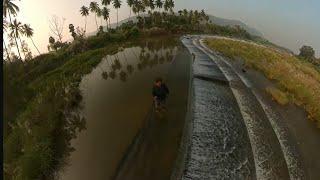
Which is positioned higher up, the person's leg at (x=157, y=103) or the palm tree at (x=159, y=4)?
the palm tree at (x=159, y=4)

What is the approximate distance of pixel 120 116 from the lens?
20.9 m

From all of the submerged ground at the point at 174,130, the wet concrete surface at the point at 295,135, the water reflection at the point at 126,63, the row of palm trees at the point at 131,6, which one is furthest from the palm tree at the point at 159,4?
the wet concrete surface at the point at 295,135

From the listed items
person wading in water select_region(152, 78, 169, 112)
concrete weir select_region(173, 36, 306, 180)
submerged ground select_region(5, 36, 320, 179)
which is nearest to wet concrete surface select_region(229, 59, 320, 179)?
submerged ground select_region(5, 36, 320, 179)

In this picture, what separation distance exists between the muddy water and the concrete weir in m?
0.86

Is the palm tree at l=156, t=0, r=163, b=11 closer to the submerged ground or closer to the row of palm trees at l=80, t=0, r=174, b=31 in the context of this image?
the row of palm trees at l=80, t=0, r=174, b=31

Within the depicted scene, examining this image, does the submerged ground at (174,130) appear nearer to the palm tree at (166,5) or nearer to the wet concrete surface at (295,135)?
the wet concrete surface at (295,135)

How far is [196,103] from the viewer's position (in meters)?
21.8

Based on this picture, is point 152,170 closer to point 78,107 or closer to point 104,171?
point 104,171

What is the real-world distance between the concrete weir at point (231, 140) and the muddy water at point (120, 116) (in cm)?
86

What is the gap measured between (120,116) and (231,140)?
21.1ft

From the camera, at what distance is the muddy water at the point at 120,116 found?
1584cm

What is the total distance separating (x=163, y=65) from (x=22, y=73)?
107 feet

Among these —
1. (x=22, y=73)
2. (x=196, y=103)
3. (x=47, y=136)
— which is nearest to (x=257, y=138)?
(x=196, y=103)

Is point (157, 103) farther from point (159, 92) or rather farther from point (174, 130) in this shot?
point (174, 130)
